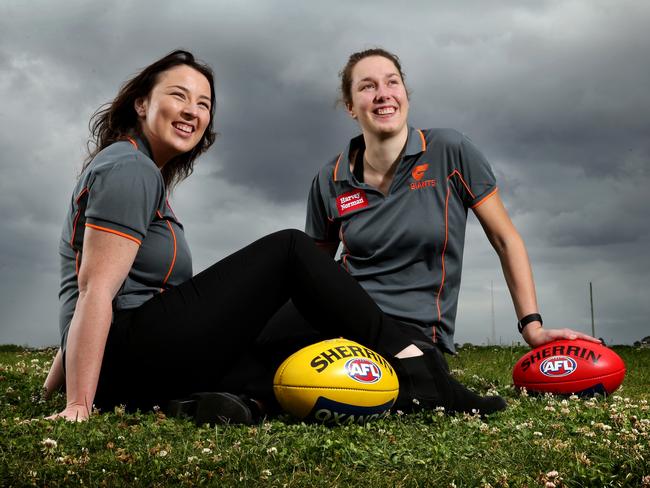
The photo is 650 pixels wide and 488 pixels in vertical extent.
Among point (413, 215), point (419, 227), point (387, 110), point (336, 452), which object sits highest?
point (387, 110)

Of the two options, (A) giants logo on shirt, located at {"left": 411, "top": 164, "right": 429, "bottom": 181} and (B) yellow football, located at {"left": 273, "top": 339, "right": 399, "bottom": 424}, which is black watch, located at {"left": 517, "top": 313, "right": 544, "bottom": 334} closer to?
(A) giants logo on shirt, located at {"left": 411, "top": 164, "right": 429, "bottom": 181}

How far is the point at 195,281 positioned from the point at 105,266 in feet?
2.05

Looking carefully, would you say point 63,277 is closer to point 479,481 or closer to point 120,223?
point 120,223

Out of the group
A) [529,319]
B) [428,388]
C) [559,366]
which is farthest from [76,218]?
A: [559,366]

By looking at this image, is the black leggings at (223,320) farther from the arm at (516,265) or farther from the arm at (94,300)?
the arm at (516,265)

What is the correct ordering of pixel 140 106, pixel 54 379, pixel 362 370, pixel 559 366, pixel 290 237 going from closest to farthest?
pixel 362 370 < pixel 290 237 < pixel 140 106 < pixel 54 379 < pixel 559 366

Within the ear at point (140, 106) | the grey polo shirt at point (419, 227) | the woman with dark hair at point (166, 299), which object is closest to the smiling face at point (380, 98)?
the grey polo shirt at point (419, 227)

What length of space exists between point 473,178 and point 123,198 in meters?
3.36

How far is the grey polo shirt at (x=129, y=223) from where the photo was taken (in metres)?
4.39

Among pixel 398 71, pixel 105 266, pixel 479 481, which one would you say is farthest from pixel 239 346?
pixel 398 71

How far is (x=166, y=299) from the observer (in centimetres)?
461

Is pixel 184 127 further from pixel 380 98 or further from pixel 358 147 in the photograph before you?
pixel 358 147

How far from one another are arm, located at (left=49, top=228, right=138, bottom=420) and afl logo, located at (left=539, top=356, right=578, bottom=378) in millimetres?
3955

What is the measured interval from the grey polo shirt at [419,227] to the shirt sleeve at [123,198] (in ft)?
7.85
